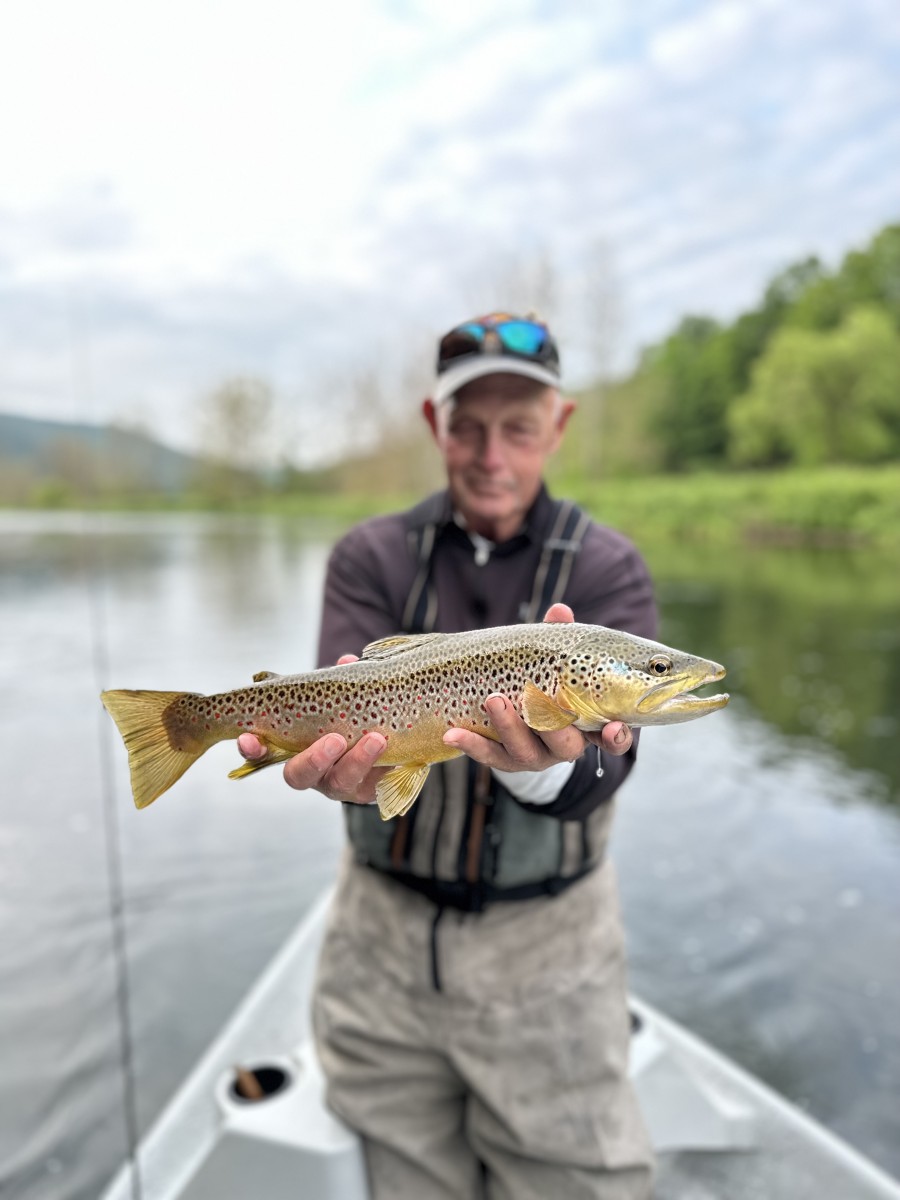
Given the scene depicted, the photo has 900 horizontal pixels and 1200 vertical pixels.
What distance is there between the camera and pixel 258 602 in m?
26.0

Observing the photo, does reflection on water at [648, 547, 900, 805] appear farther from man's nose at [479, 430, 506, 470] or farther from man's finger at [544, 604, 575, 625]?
man's finger at [544, 604, 575, 625]

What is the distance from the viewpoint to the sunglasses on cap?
2.75m

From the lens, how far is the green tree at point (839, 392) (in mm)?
56188

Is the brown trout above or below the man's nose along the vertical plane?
below

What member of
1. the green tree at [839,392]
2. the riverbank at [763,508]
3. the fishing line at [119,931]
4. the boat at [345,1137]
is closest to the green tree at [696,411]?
the green tree at [839,392]

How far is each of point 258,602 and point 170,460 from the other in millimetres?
69678

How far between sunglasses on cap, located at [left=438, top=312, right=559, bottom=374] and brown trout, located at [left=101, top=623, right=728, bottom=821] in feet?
3.43

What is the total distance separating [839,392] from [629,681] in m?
62.6

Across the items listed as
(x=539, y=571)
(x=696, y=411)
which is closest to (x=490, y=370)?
(x=539, y=571)

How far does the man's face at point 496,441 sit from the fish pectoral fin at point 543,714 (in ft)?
3.12

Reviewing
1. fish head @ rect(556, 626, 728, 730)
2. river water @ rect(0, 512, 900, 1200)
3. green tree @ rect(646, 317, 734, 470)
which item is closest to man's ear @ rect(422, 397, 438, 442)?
fish head @ rect(556, 626, 728, 730)

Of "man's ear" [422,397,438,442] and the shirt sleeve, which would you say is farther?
"man's ear" [422,397,438,442]

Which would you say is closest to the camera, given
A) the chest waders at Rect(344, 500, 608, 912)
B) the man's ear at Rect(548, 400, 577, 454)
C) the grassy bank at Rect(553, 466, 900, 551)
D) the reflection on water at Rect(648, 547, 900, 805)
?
the chest waders at Rect(344, 500, 608, 912)

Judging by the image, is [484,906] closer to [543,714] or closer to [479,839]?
[479,839]
